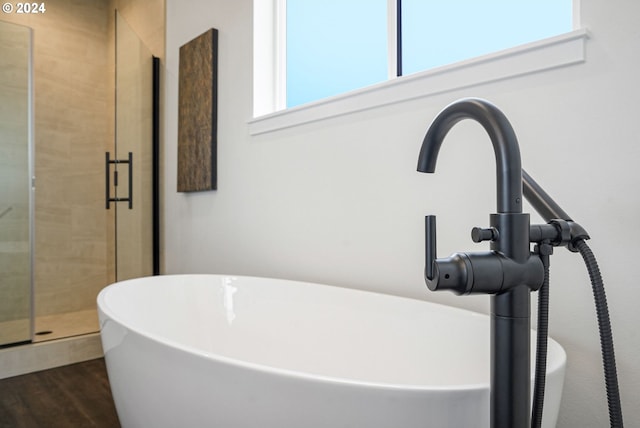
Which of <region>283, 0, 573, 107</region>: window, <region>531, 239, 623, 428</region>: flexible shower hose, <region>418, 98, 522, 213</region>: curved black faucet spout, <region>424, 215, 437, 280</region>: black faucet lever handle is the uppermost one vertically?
<region>283, 0, 573, 107</region>: window

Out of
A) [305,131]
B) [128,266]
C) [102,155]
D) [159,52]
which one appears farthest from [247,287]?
[102,155]

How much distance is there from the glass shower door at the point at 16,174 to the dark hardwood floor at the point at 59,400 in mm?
344

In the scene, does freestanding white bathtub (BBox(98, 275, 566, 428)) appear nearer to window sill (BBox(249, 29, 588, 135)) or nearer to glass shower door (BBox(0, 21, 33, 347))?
window sill (BBox(249, 29, 588, 135))

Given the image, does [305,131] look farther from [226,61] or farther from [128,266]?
[128,266]

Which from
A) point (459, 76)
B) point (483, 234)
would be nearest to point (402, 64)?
point (459, 76)

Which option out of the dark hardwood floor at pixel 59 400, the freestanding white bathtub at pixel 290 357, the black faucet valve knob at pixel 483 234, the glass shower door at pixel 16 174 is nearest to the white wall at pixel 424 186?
the freestanding white bathtub at pixel 290 357

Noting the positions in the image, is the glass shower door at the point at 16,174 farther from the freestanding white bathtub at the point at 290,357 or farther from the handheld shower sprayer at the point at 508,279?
the handheld shower sprayer at the point at 508,279

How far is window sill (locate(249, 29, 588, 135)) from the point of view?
41.5 inches

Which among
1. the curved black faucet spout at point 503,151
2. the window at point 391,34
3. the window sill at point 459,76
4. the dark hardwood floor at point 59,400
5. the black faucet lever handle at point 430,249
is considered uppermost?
the window at point 391,34

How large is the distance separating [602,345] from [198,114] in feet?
7.43

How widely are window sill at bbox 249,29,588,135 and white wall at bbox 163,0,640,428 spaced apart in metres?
0.03

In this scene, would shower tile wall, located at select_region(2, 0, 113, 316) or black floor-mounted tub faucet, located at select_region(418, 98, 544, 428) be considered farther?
shower tile wall, located at select_region(2, 0, 113, 316)

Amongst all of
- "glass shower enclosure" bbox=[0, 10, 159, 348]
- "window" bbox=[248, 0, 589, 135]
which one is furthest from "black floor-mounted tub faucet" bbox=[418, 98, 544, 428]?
"glass shower enclosure" bbox=[0, 10, 159, 348]

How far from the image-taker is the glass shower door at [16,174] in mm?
2393
